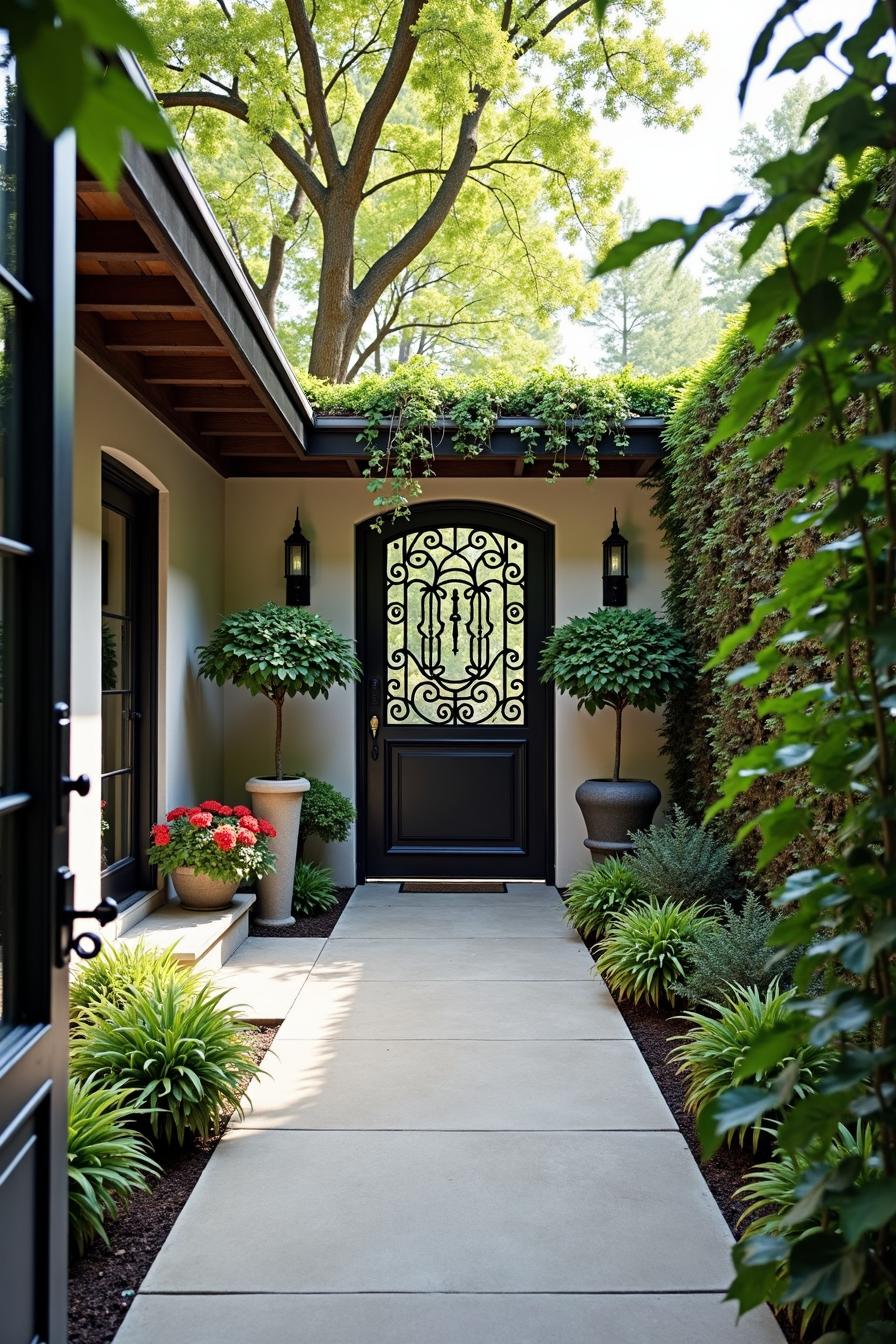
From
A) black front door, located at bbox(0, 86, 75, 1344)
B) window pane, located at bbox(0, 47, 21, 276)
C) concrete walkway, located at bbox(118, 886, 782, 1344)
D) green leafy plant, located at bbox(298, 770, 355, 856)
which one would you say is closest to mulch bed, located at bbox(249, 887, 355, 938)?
green leafy plant, located at bbox(298, 770, 355, 856)

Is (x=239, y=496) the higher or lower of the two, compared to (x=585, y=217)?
lower

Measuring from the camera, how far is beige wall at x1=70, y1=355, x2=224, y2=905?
4184mm

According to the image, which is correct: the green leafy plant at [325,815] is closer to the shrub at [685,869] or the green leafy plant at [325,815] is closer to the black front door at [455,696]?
the black front door at [455,696]

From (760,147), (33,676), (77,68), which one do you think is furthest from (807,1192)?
(760,147)

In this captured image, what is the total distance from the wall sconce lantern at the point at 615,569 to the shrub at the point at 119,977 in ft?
12.8

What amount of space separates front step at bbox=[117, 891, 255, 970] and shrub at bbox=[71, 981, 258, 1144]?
38.2 inches

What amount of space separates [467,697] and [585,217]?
5.50 metres

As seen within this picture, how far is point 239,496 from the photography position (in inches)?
272

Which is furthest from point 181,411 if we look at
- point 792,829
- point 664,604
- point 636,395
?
point 792,829

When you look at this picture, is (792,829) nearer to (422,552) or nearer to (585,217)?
(422,552)

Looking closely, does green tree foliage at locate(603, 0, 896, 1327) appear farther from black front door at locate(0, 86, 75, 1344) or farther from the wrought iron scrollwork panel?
the wrought iron scrollwork panel

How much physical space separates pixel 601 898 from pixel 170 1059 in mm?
2600

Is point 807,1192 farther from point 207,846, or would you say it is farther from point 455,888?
point 455,888

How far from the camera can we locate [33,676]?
1669 mm
